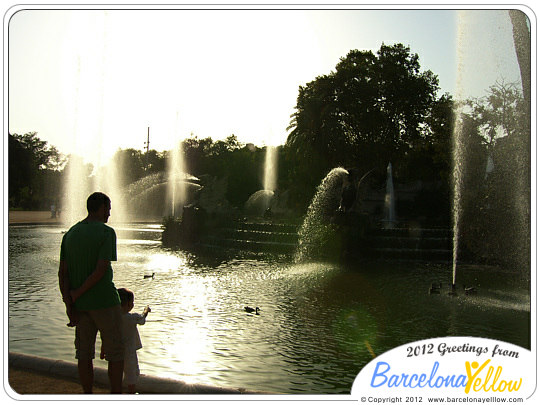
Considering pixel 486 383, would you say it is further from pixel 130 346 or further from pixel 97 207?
pixel 97 207

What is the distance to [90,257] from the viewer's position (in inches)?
188

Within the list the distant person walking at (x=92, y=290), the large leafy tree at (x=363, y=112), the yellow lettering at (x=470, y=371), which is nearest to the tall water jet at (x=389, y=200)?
the large leafy tree at (x=363, y=112)

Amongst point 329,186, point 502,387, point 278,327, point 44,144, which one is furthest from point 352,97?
point 44,144

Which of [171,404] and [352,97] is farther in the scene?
[352,97]

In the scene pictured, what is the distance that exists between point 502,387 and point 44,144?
278 feet

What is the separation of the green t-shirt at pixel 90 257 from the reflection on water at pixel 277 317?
4.57 feet

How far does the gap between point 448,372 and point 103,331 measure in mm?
3066

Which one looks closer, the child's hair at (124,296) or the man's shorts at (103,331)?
the man's shorts at (103,331)

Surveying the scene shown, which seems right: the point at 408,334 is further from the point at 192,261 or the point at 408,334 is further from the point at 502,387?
the point at 192,261

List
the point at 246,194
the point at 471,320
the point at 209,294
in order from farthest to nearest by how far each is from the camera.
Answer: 1. the point at 246,194
2. the point at 209,294
3. the point at 471,320

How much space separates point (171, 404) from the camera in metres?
4.73

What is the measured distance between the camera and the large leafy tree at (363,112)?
3909 centimetres

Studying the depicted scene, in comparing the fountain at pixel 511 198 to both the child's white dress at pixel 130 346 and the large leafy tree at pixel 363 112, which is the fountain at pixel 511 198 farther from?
the large leafy tree at pixel 363 112

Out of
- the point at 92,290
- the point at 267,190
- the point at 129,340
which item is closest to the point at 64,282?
the point at 92,290
